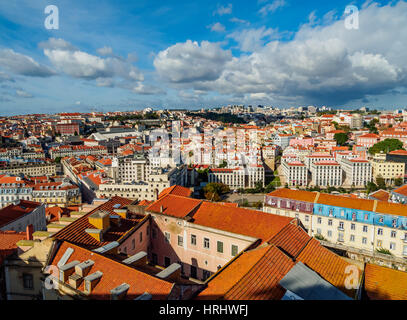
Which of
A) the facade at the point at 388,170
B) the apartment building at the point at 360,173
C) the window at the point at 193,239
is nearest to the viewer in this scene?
the window at the point at 193,239

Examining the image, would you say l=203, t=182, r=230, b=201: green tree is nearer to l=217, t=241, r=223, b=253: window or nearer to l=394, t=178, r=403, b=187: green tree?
l=217, t=241, r=223, b=253: window

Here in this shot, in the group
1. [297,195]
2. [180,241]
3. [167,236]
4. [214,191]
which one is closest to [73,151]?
[214,191]

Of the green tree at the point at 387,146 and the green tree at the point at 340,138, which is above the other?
the green tree at the point at 340,138

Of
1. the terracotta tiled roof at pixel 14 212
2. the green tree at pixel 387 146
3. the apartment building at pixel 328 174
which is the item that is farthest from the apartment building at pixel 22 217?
the green tree at pixel 387 146

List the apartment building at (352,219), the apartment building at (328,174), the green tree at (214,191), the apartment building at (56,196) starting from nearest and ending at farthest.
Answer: the apartment building at (352,219) < the apartment building at (56,196) < the green tree at (214,191) < the apartment building at (328,174)

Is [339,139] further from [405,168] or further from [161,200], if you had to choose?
[161,200]

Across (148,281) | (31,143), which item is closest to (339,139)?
(148,281)

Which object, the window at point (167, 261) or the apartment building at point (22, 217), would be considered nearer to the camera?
the window at point (167, 261)

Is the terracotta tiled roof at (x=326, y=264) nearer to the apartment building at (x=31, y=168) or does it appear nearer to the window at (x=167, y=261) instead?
the window at (x=167, y=261)
